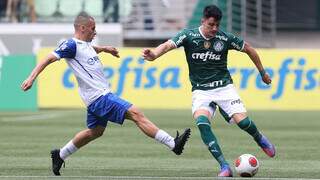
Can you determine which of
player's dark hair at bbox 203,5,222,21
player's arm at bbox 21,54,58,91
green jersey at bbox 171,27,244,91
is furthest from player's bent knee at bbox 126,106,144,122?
player's dark hair at bbox 203,5,222,21

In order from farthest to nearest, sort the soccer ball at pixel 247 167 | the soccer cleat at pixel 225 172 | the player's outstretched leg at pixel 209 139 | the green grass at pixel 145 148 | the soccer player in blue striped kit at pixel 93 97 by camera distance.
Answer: the green grass at pixel 145 148 < the player's outstretched leg at pixel 209 139 < the soccer player in blue striped kit at pixel 93 97 < the soccer ball at pixel 247 167 < the soccer cleat at pixel 225 172

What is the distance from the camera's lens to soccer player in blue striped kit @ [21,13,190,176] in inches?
447

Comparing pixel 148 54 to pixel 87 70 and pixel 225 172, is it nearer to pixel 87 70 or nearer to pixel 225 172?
pixel 87 70

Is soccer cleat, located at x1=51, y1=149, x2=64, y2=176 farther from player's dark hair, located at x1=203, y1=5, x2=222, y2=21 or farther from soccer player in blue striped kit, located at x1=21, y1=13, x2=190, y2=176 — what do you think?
player's dark hair, located at x1=203, y1=5, x2=222, y2=21

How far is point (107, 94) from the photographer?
11.6 m

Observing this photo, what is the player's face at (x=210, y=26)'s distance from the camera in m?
11.6

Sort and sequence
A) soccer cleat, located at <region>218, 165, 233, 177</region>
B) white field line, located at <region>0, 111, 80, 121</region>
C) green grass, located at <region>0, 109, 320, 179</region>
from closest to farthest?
soccer cleat, located at <region>218, 165, 233, 177</region> → green grass, located at <region>0, 109, 320, 179</region> → white field line, located at <region>0, 111, 80, 121</region>

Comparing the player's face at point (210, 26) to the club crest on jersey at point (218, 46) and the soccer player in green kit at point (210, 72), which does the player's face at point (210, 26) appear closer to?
the soccer player in green kit at point (210, 72)

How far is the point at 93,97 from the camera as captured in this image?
37.8 ft

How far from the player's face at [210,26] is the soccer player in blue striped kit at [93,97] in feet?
3.94

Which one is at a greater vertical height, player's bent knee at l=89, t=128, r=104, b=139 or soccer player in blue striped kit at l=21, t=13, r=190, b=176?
soccer player in blue striped kit at l=21, t=13, r=190, b=176

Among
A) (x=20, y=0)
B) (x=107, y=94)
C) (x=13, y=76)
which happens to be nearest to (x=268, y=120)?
(x=13, y=76)

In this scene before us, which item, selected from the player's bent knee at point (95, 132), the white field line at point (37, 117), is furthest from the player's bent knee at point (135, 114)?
the white field line at point (37, 117)

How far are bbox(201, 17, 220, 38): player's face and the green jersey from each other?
0.32 ft
